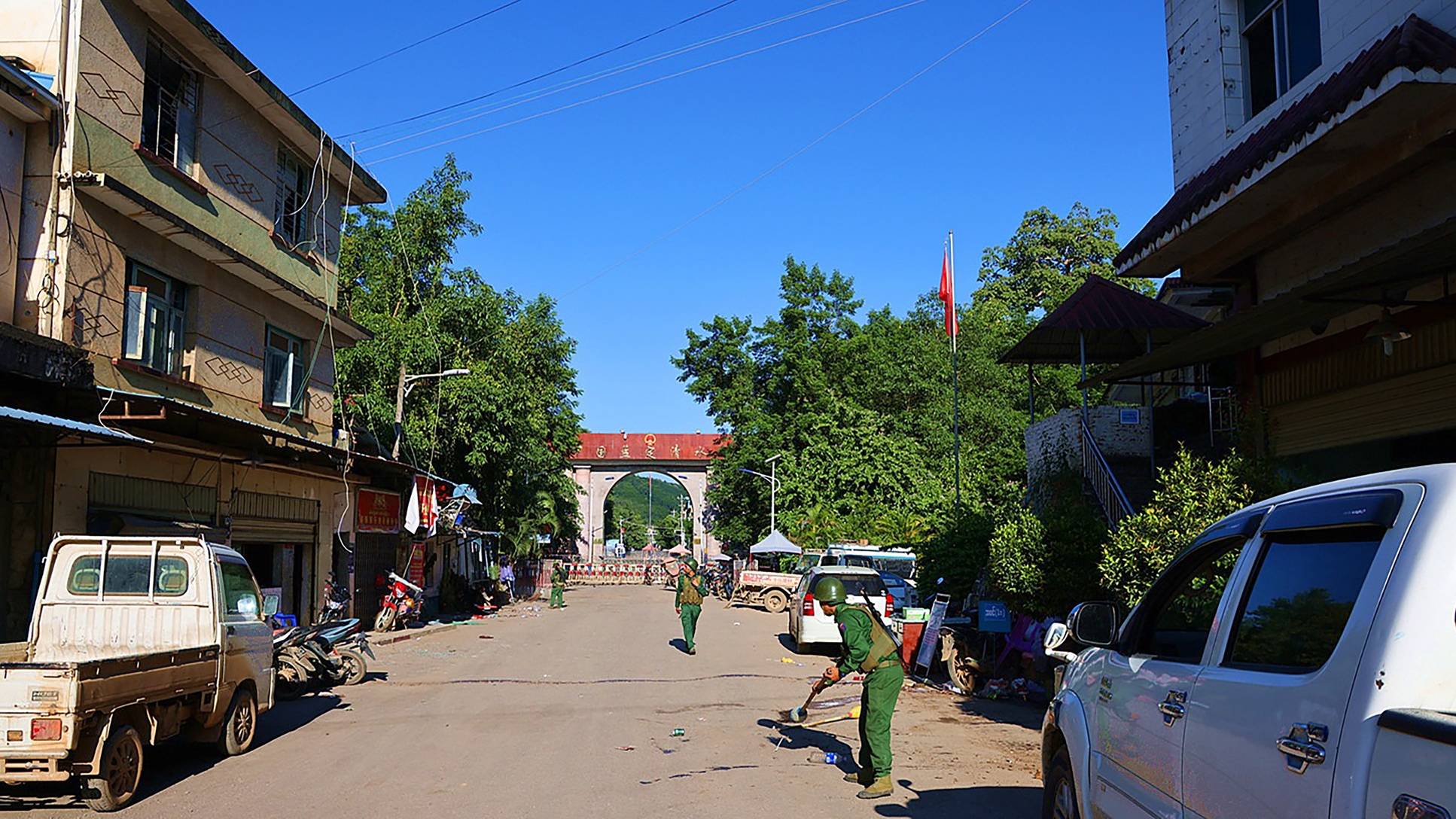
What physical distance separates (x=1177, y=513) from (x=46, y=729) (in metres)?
9.36

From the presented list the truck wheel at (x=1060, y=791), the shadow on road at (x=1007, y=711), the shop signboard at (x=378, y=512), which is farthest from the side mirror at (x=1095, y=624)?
the shop signboard at (x=378, y=512)

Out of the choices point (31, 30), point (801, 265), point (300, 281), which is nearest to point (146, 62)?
point (31, 30)

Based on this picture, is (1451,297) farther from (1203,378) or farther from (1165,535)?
(1203,378)

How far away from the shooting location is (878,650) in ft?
29.7

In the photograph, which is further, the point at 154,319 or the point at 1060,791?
the point at 154,319

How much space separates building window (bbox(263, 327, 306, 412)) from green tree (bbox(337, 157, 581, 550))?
21.2 feet

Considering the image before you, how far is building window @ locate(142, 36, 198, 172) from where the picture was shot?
16203 millimetres

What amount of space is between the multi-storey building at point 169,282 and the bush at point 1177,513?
34.2ft

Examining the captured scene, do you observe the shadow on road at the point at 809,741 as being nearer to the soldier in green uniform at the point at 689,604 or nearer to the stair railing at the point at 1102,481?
the stair railing at the point at 1102,481

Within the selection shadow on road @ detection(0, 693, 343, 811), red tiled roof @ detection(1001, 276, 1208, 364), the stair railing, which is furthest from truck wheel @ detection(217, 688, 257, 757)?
red tiled roof @ detection(1001, 276, 1208, 364)

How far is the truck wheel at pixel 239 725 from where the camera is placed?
10156 mm

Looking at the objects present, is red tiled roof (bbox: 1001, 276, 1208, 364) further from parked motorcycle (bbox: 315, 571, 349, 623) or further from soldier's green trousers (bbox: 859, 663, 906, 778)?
parked motorcycle (bbox: 315, 571, 349, 623)

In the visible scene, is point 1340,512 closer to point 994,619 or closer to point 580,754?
point 580,754

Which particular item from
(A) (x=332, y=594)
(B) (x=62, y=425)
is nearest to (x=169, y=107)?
(B) (x=62, y=425)
